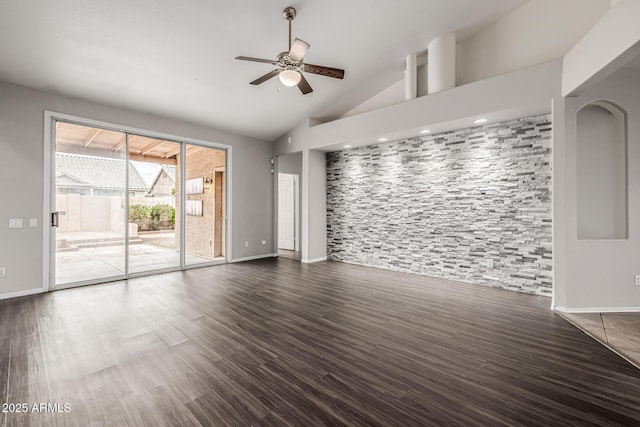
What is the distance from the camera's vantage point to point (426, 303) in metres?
3.78

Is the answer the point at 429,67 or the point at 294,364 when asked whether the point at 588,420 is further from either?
the point at 429,67

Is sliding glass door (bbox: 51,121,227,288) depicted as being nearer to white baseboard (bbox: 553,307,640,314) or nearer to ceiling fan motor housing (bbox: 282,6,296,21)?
ceiling fan motor housing (bbox: 282,6,296,21)

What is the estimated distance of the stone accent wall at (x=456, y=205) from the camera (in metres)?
4.18

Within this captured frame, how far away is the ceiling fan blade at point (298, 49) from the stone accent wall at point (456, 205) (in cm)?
300

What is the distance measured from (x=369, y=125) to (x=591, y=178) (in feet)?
10.7

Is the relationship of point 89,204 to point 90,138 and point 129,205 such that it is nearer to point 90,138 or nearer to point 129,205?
point 129,205

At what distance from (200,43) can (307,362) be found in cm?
397

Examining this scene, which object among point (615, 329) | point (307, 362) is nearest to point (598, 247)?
point (615, 329)

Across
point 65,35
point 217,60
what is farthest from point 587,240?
point 65,35

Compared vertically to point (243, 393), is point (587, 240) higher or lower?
higher

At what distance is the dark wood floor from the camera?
1.76 meters

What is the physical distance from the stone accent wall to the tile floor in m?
0.82

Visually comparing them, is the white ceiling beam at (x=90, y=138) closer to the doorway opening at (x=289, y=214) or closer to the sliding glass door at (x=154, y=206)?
the sliding glass door at (x=154, y=206)

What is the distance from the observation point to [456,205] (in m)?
4.92
